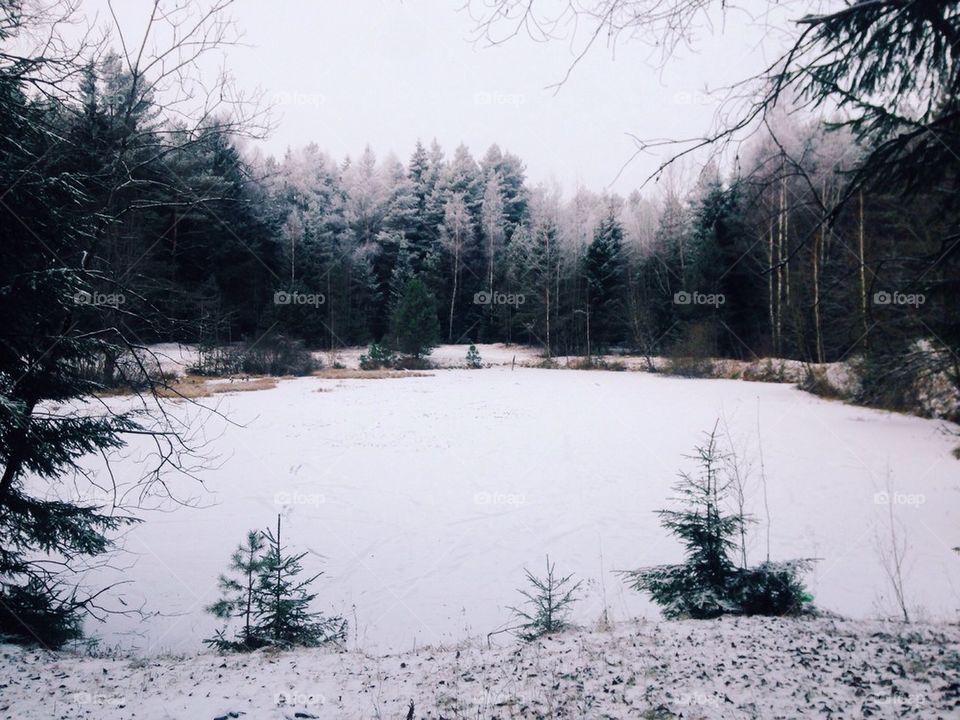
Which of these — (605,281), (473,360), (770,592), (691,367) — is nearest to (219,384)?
(473,360)

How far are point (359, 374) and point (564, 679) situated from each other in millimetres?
22256

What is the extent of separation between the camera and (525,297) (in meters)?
33.7

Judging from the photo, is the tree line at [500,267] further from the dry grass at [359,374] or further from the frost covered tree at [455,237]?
the dry grass at [359,374]

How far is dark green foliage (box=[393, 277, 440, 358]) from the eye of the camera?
28062 millimetres

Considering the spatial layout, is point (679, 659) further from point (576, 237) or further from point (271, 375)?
point (576, 237)

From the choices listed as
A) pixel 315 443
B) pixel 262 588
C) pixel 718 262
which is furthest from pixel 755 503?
pixel 718 262

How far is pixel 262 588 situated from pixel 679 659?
130 inches

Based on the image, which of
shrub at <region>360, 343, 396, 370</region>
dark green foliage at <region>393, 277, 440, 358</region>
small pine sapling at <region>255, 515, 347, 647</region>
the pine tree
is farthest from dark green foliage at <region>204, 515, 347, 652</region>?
dark green foliage at <region>393, 277, 440, 358</region>

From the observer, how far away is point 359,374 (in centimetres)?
2448

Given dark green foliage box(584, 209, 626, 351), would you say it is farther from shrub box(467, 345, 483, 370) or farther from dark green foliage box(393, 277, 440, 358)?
dark green foliage box(393, 277, 440, 358)

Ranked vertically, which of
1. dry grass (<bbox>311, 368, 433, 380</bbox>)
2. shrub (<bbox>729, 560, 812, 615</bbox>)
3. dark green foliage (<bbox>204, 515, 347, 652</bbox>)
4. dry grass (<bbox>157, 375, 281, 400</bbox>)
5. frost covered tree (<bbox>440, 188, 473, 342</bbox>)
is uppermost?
frost covered tree (<bbox>440, 188, 473, 342</bbox>)

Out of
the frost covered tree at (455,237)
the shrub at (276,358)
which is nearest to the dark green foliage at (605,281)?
the frost covered tree at (455,237)

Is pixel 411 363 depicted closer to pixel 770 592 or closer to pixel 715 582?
pixel 715 582

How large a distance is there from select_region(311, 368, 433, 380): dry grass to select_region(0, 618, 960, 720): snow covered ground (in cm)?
2030
